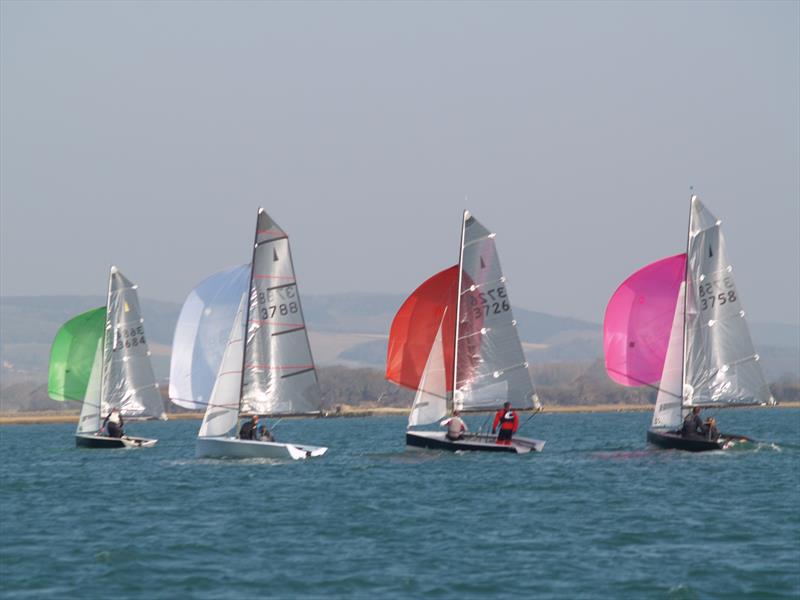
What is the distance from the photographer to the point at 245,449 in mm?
45969

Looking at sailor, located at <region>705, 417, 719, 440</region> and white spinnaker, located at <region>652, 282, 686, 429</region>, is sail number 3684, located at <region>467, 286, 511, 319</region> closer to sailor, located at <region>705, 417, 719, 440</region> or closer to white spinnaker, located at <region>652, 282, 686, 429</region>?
white spinnaker, located at <region>652, 282, 686, 429</region>

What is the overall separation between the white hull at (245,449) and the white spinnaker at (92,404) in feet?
48.7

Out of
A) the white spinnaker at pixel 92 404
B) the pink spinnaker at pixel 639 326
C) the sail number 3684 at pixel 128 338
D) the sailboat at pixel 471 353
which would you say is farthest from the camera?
the sail number 3684 at pixel 128 338

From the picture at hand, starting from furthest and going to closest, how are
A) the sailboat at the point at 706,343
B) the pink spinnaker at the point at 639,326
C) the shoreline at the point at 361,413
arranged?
the shoreline at the point at 361,413
the pink spinnaker at the point at 639,326
the sailboat at the point at 706,343

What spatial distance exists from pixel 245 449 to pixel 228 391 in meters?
2.01

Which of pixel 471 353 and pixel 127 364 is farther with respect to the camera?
pixel 127 364

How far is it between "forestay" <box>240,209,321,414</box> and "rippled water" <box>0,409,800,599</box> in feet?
7.16

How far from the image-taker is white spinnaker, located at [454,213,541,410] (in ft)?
165

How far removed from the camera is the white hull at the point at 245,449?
151 feet

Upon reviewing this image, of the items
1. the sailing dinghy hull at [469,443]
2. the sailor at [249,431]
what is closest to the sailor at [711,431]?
the sailing dinghy hull at [469,443]

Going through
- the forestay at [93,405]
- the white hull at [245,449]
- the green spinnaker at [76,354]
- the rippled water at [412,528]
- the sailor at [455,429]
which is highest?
the green spinnaker at [76,354]

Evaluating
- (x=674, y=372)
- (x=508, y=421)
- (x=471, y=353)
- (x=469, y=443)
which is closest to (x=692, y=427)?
(x=674, y=372)

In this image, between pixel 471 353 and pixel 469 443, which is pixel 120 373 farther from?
pixel 469 443

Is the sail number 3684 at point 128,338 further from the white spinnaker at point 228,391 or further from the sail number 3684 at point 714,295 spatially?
the sail number 3684 at point 714,295
